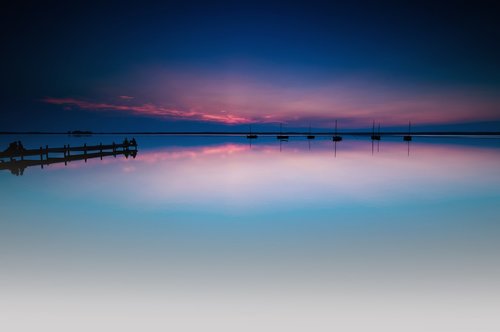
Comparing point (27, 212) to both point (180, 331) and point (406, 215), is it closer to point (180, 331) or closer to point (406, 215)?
point (180, 331)

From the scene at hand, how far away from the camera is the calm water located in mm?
5711

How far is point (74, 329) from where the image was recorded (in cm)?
536

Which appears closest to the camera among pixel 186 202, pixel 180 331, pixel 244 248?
pixel 180 331

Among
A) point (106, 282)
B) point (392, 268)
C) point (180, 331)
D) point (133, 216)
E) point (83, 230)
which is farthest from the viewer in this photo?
point (133, 216)

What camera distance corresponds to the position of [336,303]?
6.15m

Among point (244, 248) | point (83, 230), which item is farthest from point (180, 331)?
point (83, 230)

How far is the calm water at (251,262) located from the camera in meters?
5.71

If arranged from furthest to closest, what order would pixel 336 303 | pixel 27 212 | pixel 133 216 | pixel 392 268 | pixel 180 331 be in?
pixel 27 212 < pixel 133 216 < pixel 392 268 < pixel 336 303 < pixel 180 331

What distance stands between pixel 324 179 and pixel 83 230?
50.1ft

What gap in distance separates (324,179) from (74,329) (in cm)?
1845

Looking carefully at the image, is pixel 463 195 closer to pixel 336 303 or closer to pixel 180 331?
pixel 336 303

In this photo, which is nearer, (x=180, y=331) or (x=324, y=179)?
(x=180, y=331)

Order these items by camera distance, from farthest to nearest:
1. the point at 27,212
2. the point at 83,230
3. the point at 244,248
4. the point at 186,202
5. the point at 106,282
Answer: the point at 186,202
the point at 27,212
the point at 83,230
the point at 244,248
the point at 106,282

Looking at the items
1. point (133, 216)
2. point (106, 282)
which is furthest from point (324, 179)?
point (106, 282)
